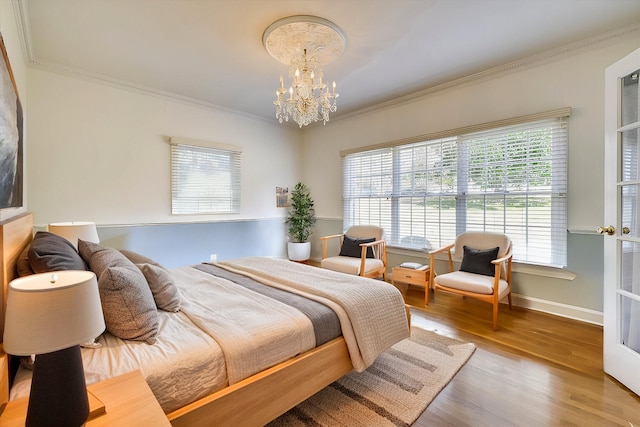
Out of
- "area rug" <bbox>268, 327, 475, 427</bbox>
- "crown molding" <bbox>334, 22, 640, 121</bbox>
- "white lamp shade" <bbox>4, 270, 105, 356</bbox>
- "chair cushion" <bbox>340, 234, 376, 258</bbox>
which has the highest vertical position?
"crown molding" <bbox>334, 22, 640, 121</bbox>

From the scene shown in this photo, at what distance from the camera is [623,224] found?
1.90 meters

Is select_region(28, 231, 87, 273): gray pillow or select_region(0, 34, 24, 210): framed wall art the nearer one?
select_region(28, 231, 87, 273): gray pillow

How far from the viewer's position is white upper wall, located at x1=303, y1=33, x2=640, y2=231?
8.76 ft

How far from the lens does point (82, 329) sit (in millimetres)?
770

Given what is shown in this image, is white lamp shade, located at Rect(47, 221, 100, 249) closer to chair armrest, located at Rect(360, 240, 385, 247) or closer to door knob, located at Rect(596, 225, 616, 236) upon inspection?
chair armrest, located at Rect(360, 240, 385, 247)

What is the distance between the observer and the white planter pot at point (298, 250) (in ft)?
16.9

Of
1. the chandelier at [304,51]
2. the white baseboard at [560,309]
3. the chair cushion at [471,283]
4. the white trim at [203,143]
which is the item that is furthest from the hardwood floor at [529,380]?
the white trim at [203,143]

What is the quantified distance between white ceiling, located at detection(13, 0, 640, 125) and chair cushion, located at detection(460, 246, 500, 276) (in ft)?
6.61

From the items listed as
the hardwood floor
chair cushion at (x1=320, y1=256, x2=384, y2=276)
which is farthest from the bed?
chair cushion at (x1=320, y1=256, x2=384, y2=276)

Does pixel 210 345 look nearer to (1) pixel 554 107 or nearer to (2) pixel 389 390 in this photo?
(2) pixel 389 390

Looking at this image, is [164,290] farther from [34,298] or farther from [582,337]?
[582,337]

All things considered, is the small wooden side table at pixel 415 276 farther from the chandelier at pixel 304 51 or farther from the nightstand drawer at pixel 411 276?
the chandelier at pixel 304 51

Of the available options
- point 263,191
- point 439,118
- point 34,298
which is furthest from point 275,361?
point 263,191

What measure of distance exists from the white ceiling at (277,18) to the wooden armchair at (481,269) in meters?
1.93
